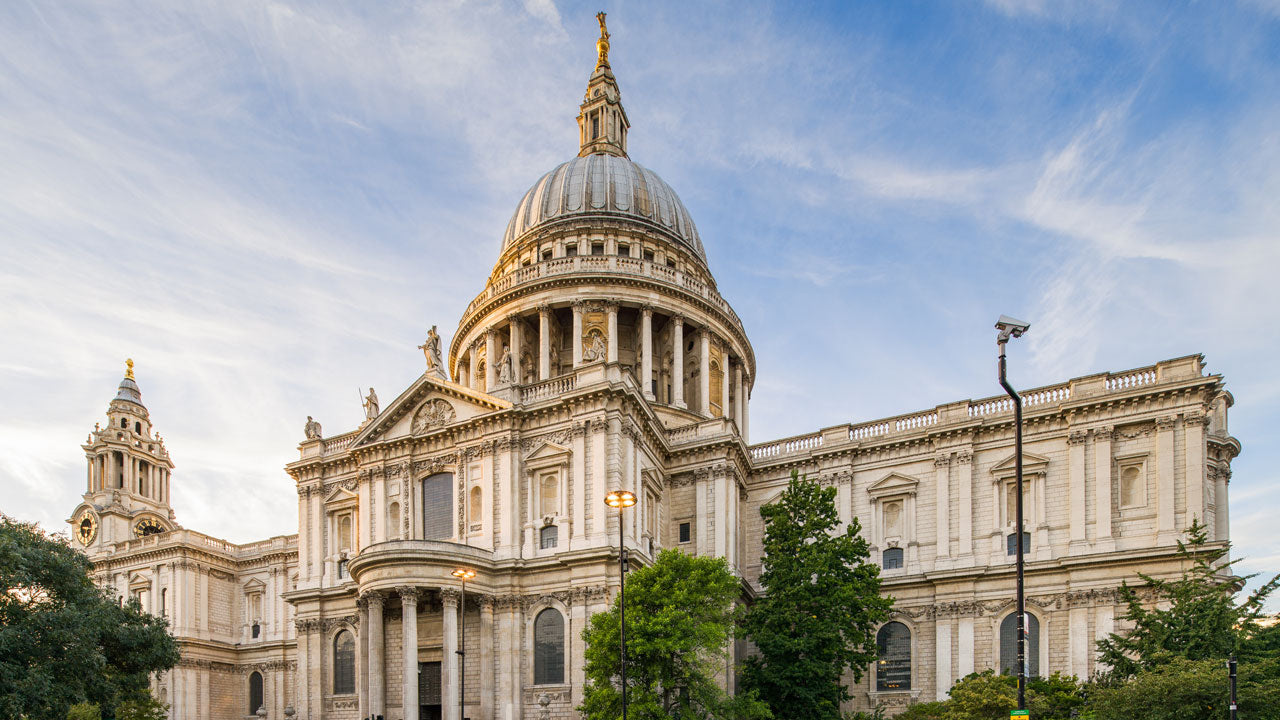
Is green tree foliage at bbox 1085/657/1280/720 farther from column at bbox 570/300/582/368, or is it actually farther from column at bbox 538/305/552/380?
column at bbox 538/305/552/380

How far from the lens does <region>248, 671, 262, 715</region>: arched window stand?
61.8m

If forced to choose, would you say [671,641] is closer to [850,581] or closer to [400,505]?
[850,581]

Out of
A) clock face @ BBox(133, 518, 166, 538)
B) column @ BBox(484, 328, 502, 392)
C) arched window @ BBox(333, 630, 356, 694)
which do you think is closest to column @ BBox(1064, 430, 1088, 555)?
arched window @ BBox(333, 630, 356, 694)

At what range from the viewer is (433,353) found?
45.7 meters

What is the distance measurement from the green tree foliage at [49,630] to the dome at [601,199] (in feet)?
127

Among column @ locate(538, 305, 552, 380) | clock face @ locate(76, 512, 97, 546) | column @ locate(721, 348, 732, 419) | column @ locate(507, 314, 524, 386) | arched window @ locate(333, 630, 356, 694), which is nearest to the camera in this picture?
arched window @ locate(333, 630, 356, 694)

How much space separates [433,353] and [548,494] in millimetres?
10660

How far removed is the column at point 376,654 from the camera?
125 feet

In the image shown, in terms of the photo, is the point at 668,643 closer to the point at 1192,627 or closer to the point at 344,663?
the point at 1192,627

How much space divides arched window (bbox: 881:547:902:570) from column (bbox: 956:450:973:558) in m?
3.22

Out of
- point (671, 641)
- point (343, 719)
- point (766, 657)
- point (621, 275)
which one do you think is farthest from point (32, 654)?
point (621, 275)

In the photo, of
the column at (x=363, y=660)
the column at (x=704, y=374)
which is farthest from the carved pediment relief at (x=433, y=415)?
the column at (x=704, y=374)

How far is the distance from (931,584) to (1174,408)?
13.5m

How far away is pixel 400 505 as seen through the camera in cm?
4341
